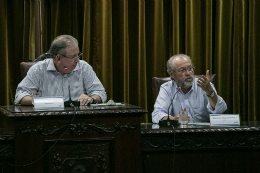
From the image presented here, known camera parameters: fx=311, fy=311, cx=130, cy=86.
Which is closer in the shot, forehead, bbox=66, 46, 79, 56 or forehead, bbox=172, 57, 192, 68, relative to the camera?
forehead, bbox=66, 46, 79, 56

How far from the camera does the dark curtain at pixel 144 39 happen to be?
3576 millimetres

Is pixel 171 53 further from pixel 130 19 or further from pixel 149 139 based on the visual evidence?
pixel 149 139

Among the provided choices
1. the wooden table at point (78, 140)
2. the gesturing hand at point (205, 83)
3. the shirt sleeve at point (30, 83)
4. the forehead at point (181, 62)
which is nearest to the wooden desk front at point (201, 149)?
the wooden table at point (78, 140)

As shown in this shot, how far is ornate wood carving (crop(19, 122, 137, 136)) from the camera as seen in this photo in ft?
5.83

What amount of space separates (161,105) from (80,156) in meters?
1.09

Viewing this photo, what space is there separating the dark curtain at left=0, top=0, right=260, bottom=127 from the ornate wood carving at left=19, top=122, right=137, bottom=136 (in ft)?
5.96

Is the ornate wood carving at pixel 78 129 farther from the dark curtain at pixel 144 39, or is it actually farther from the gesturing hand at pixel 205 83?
the dark curtain at pixel 144 39

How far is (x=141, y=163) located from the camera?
1918mm

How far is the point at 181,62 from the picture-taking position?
9.27 ft

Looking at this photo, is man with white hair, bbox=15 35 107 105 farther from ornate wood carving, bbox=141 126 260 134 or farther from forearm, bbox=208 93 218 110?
forearm, bbox=208 93 218 110

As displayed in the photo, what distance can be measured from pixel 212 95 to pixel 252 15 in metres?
1.82

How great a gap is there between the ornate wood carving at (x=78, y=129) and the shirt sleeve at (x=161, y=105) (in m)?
0.73

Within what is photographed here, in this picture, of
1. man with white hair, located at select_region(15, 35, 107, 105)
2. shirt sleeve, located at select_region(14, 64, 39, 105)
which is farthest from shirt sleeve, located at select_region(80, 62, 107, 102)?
shirt sleeve, located at select_region(14, 64, 39, 105)

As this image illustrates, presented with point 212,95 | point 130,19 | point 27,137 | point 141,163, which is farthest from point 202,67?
point 27,137
